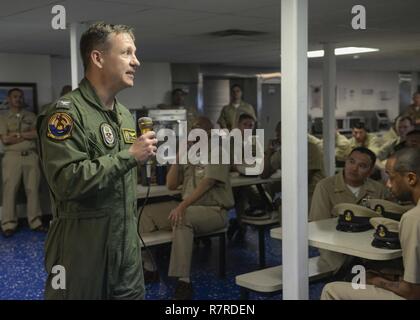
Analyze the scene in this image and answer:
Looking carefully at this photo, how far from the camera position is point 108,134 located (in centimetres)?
204

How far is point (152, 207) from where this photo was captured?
4578mm

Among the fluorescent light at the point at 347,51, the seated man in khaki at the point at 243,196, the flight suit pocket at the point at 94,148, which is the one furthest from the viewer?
the fluorescent light at the point at 347,51

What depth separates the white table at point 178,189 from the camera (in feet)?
14.8

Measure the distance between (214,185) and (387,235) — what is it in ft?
6.63

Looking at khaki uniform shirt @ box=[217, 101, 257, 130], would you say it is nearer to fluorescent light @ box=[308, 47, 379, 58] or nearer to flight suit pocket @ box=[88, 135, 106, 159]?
fluorescent light @ box=[308, 47, 379, 58]

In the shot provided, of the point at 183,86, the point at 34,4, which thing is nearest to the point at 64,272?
the point at 34,4

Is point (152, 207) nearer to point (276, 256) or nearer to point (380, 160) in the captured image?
point (276, 256)

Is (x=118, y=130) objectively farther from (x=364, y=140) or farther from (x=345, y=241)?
(x=364, y=140)

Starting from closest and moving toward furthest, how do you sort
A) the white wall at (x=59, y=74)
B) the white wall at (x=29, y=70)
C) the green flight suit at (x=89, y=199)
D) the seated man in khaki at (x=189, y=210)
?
the green flight suit at (x=89, y=199), the seated man in khaki at (x=189, y=210), the white wall at (x=29, y=70), the white wall at (x=59, y=74)

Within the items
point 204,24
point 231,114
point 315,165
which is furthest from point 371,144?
point 204,24

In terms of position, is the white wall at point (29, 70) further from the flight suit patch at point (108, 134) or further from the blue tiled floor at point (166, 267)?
the flight suit patch at point (108, 134)

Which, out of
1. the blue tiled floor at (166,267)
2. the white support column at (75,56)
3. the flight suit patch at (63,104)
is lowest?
the blue tiled floor at (166,267)

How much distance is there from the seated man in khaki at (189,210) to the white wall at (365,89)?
703cm

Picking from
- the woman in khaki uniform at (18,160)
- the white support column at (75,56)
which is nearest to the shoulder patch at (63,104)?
the white support column at (75,56)
